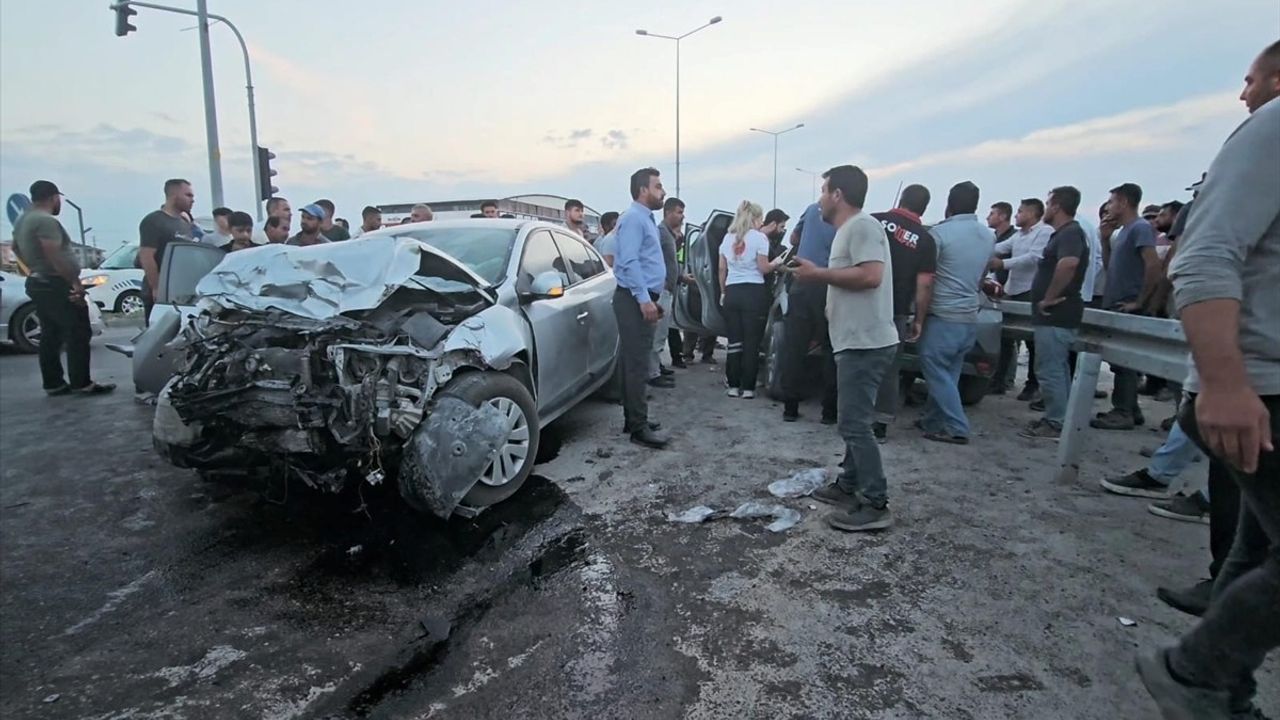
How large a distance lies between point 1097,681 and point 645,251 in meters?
3.46

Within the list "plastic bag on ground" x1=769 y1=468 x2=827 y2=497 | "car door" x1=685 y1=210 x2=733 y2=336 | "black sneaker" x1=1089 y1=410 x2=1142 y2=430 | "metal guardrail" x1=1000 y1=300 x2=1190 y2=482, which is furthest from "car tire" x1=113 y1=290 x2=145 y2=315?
"black sneaker" x1=1089 y1=410 x2=1142 y2=430

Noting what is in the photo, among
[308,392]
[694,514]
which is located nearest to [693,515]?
[694,514]

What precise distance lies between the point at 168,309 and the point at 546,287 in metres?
2.94

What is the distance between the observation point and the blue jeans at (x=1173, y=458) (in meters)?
3.66

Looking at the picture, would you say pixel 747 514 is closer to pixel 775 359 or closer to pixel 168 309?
pixel 775 359

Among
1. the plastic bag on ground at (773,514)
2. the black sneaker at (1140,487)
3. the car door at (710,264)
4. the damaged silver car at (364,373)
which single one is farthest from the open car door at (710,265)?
the black sneaker at (1140,487)

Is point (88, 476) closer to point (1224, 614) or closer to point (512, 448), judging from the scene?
point (512, 448)

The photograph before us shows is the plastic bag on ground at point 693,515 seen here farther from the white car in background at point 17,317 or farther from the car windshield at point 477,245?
the white car in background at point 17,317

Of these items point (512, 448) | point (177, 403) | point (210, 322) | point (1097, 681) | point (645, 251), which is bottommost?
point (1097, 681)

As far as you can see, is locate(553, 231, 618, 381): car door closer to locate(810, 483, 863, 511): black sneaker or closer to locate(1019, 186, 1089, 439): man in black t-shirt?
locate(810, 483, 863, 511): black sneaker

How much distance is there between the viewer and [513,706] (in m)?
2.10

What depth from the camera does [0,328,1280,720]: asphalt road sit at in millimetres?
2172

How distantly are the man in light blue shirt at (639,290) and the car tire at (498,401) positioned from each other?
110 cm

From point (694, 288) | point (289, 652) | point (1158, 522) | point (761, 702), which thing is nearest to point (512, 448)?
point (289, 652)
